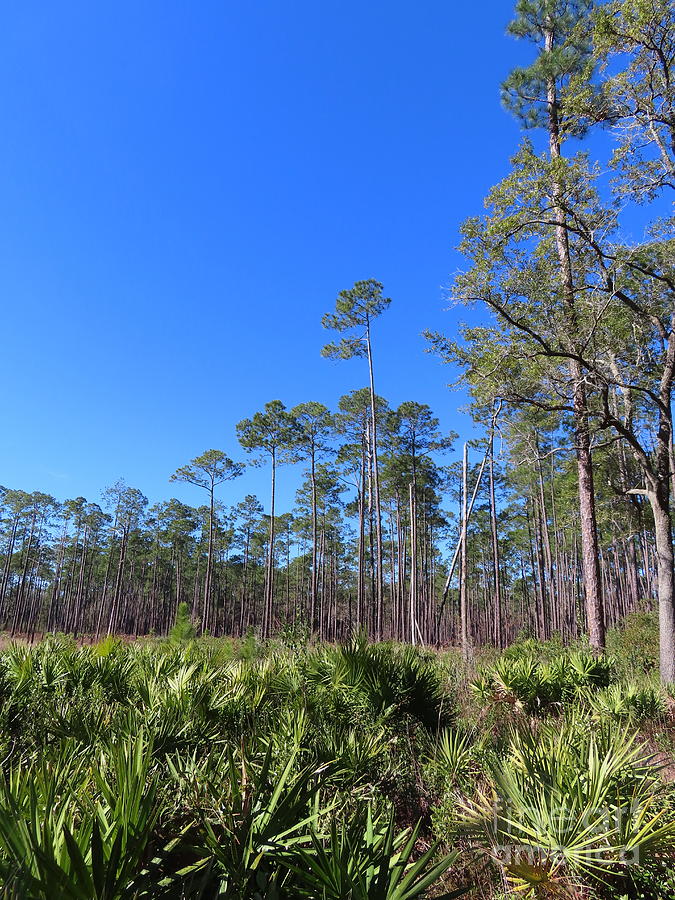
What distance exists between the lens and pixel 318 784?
2.76 metres

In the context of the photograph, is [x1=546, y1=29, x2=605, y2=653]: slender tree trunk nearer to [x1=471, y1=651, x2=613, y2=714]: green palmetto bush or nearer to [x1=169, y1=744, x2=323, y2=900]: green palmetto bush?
[x1=471, y1=651, x2=613, y2=714]: green palmetto bush

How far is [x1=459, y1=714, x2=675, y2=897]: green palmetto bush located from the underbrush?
2 centimetres

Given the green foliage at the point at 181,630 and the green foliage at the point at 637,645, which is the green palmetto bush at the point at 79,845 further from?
the green foliage at the point at 181,630

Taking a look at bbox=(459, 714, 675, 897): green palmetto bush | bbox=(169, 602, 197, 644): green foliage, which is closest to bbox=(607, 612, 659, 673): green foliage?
bbox=(459, 714, 675, 897): green palmetto bush

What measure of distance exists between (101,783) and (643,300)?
13.5m

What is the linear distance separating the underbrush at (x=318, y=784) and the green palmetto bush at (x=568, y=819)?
2cm

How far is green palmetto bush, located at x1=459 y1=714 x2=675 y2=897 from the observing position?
269 cm

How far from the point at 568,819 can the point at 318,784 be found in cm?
155

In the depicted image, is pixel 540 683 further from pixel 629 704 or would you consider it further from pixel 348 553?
pixel 348 553

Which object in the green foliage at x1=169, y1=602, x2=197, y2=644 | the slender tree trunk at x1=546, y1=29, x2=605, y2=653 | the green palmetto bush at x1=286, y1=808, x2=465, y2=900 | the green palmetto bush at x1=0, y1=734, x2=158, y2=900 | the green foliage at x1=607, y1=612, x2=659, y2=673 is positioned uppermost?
the slender tree trunk at x1=546, y1=29, x2=605, y2=653

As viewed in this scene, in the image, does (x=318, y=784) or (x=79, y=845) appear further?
(x=318, y=784)

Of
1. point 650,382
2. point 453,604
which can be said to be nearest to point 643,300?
point 650,382

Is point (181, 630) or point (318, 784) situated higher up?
point (318, 784)

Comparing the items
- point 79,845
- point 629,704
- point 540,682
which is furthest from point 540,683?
point 79,845
